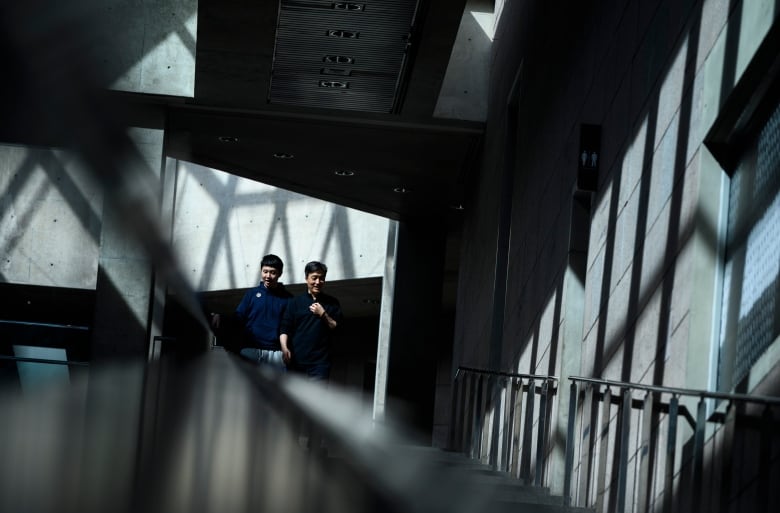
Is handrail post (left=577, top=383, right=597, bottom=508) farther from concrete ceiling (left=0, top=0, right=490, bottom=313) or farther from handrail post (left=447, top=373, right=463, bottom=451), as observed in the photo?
handrail post (left=447, top=373, right=463, bottom=451)

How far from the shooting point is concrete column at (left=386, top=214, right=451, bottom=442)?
70.3 feet

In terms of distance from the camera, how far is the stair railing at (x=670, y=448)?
3.73m

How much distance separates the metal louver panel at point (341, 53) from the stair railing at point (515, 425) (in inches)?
134

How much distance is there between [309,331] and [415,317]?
39.9 ft

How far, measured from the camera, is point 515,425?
342 inches

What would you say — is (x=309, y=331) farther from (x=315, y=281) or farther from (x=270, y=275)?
(x=270, y=275)

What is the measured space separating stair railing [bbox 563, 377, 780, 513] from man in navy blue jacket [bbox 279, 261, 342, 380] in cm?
303

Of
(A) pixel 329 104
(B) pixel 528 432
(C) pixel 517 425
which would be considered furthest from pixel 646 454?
(A) pixel 329 104

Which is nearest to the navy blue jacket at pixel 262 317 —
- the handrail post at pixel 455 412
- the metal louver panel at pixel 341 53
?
the metal louver panel at pixel 341 53

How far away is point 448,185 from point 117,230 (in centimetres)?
1703

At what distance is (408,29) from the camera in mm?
11320

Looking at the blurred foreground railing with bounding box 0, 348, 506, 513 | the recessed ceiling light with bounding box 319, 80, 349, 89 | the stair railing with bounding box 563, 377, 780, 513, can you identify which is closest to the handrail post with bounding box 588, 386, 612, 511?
the stair railing with bounding box 563, 377, 780, 513

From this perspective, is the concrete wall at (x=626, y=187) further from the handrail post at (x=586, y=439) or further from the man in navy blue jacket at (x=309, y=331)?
the man in navy blue jacket at (x=309, y=331)

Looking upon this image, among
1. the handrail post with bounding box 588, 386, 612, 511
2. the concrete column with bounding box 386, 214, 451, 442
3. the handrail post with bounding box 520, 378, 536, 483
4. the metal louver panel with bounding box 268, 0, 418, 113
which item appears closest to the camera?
the handrail post with bounding box 588, 386, 612, 511
